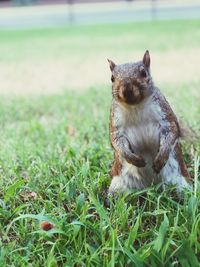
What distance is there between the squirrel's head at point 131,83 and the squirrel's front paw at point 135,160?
0.27m

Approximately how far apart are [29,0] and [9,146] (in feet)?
89.5

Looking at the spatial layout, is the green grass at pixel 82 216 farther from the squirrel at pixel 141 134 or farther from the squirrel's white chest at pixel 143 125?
the squirrel's white chest at pixel 143 125

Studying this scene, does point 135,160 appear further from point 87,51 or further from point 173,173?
point 87,51

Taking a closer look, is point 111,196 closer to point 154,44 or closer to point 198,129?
point 198,129

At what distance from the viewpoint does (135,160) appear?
2861 mm

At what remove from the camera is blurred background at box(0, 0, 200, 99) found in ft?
25.7

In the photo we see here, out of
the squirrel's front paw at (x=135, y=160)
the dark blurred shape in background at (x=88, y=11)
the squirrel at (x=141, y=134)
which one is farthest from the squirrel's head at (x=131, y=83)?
the dark blurred shape in background at (x=88, y=11)

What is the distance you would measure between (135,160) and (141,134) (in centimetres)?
13

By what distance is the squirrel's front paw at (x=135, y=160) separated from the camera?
2863 mm

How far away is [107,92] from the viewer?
262 inches

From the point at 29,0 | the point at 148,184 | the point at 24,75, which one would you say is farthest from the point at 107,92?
the point at 29,0

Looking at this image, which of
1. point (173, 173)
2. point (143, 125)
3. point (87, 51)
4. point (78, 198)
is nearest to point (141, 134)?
point (143, 125)

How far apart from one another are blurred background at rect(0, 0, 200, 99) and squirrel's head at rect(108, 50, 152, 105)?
3.44 m

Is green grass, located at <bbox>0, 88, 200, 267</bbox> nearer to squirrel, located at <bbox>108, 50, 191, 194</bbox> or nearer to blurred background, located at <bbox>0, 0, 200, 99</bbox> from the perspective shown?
squirrel, located at <bbox>108, 50, 191, 194</bbox>
